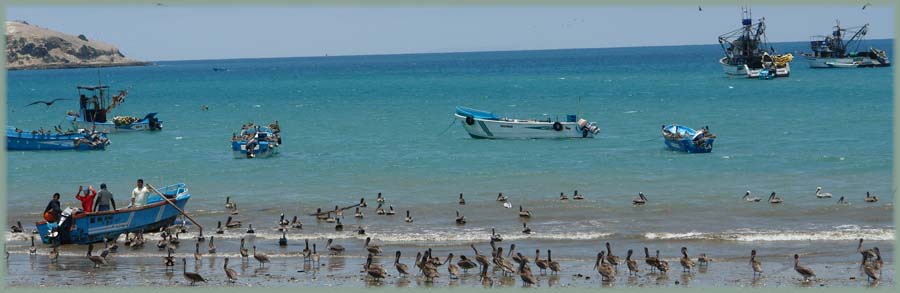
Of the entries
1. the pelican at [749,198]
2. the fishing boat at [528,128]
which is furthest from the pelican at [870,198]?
the fishing boat at [528,128]

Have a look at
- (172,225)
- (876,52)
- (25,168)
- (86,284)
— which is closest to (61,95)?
(25,168)

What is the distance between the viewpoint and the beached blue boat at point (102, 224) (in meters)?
27.8

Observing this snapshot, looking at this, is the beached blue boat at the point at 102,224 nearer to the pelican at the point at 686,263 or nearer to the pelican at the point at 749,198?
the pelican at the point at 686,263

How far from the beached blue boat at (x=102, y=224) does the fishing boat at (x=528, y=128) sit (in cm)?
2770

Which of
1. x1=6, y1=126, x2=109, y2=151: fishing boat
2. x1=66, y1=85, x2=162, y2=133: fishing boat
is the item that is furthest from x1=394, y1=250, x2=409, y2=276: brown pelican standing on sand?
x1=66, y1=85, x2=162, y2=133: fishing boat

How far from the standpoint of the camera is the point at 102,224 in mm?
28234

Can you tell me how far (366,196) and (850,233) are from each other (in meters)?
15.7

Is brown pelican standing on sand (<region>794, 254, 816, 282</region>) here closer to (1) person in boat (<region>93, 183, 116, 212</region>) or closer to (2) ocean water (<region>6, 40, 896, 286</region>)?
(2) ocean water (<region>6, 40, 896, 286</region>)

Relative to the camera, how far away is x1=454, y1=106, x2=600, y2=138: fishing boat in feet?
181

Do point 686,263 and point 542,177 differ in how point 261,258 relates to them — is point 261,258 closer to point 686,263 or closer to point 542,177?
point 686,263

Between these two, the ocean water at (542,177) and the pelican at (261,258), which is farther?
the ocean water at (542,177)

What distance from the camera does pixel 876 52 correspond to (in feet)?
417

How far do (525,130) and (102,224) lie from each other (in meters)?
29.9

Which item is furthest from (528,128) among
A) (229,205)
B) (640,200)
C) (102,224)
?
(102,224)
